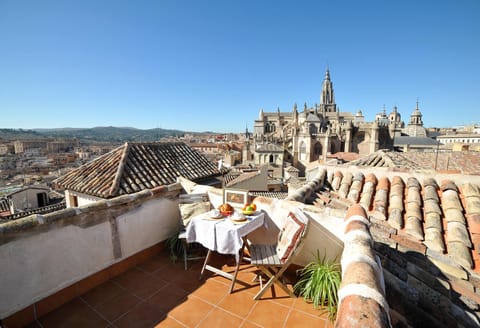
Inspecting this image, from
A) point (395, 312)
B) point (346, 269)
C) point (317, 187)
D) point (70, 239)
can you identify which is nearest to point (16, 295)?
point (70, 239)

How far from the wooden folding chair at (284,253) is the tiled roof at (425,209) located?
1432mm

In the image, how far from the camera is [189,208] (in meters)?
3.89

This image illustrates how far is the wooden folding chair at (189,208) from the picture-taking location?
12.1 feet

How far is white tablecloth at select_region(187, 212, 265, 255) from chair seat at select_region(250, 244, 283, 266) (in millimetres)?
236

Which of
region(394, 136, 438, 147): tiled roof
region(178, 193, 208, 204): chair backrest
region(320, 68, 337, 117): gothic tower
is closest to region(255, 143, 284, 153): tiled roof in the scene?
region(394, 136, 438, 147): tiled roof

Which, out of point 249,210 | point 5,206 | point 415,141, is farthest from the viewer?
point 415,141

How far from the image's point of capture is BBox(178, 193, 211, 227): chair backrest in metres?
3.82

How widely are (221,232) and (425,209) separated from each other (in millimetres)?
3459

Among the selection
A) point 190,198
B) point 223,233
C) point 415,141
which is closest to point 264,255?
point 223,233

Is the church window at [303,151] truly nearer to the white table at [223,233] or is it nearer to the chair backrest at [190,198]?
the chair backrest at [190,198]

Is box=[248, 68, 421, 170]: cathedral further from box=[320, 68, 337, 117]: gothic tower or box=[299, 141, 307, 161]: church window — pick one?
box=[320, 68, 337, 117]: gothic tower

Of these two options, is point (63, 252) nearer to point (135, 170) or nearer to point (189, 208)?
point (189, 208)

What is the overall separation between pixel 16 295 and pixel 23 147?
9754 centimetres

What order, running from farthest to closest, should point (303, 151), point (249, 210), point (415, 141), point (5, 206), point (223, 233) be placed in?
point (303, 151) < point (415, 141) < point (5, 206) < point (249, 210) < point (223, 233)
